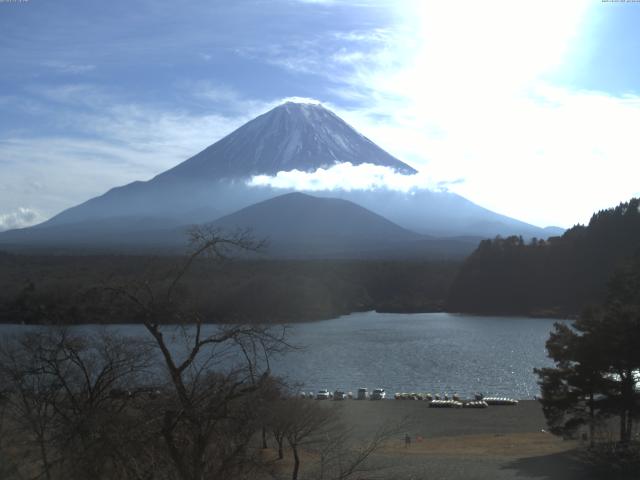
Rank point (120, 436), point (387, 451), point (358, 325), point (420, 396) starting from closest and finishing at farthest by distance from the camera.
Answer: point (120, 436)
point (387, 451)
point (420, 396)
point (358, 325)

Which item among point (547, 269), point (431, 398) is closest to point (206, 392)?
point (431, 398)

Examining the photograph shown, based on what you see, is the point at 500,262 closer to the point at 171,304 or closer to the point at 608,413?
the point at 608,413

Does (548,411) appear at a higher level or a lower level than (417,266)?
lower

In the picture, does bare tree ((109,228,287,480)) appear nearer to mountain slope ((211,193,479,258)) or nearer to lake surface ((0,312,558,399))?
lake surface ((0,312,558,399))

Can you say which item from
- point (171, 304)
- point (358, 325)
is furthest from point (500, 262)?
point (171, 304)

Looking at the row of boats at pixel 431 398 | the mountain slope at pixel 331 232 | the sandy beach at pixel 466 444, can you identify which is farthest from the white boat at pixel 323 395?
the mountain slope at pixel 331 232

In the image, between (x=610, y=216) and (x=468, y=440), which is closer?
(x=468, y=440)

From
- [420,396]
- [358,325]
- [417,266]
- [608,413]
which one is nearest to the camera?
[608,413]

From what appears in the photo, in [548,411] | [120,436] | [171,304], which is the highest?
[171,304]
